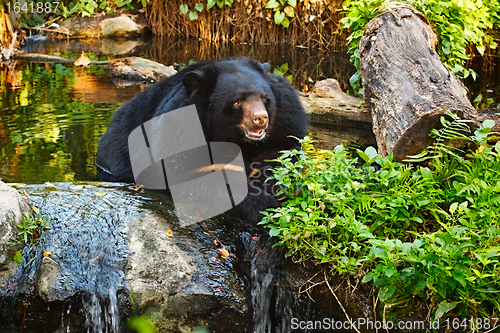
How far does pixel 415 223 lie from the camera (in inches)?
114

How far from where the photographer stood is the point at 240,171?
379cm

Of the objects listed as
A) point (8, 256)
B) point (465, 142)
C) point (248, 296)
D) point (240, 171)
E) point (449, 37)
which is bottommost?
point (248, 296)

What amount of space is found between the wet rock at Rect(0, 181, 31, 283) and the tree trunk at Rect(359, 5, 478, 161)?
234 centimetres

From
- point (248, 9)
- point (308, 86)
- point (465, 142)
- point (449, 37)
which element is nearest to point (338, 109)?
point (449, 37)

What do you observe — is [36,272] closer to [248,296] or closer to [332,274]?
[248,296]

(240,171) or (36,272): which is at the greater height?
(240,171)

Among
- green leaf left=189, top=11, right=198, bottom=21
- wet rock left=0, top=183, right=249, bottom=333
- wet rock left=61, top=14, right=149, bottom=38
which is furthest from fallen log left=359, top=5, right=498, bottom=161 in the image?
wet rock left=61, top=14, right=149, bottom=38

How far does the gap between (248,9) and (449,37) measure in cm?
826

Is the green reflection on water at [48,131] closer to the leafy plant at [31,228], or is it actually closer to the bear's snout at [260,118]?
the leafy plant at [31,228]

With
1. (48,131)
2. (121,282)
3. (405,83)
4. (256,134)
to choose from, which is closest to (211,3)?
(48,131)

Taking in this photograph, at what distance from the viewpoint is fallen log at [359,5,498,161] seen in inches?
131

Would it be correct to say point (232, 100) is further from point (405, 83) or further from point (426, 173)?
point (426, 173)

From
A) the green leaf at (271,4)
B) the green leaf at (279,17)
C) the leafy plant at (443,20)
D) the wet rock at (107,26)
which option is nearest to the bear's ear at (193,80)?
the leafy plant at (443,20)

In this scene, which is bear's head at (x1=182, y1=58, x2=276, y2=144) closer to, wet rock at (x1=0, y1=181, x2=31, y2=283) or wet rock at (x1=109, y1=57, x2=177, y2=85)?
wet rock at (x1=0, y1=181, x2=31, y2=283)
